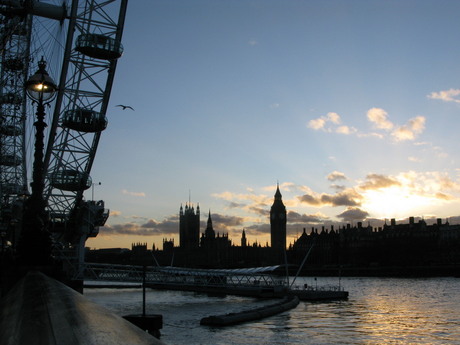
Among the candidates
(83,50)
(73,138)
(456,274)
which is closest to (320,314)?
(73,138)

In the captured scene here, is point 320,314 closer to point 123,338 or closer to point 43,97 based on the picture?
point 43,97

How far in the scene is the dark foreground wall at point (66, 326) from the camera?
398 cm

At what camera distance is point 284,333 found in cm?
3922

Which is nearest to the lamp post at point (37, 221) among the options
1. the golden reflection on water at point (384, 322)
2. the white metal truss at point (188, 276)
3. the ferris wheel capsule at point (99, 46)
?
the golden reflection on water at point (384, 322)

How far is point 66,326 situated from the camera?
14.3ft

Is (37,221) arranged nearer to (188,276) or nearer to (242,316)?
(242,316)

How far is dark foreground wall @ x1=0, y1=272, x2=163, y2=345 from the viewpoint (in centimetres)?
398

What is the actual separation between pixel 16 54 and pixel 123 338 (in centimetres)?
4439

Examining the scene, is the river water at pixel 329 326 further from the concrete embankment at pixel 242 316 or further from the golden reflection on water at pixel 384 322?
the concrete embankment at pixel 242 316

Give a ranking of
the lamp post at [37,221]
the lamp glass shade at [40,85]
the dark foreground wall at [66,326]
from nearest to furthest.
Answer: the dark foreground wall at [66,326] → the lamp post at [37,221] → the lamp glass shade at [40,85]

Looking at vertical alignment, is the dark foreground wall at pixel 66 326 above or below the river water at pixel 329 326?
above

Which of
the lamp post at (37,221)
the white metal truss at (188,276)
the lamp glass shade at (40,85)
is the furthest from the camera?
the white metal truss at (188,276)

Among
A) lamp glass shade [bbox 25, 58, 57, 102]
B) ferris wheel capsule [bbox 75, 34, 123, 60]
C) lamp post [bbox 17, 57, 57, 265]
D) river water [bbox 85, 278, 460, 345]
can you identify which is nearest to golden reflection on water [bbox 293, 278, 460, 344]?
river water [bbox 85, 278, 460, 345]

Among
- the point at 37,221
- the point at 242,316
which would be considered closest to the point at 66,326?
the point at 37,221
